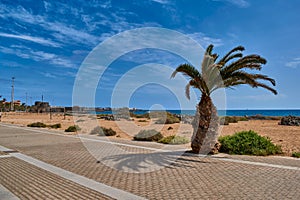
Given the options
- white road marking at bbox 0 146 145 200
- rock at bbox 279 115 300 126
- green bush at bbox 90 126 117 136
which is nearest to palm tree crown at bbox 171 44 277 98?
white road marking at bbox 0 146 145 200

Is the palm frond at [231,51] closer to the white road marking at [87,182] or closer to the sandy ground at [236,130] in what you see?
the sandy ground at [236,130]

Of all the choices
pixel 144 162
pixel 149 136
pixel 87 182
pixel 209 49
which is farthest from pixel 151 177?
pixel 149 136

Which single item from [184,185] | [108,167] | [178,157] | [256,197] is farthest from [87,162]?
[256,197]

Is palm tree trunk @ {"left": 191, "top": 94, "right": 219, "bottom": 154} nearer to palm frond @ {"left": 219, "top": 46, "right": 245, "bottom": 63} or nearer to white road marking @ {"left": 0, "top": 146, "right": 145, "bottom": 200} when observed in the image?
palm frond @ {"left": 219, "top": 46, "right": 245, "bottom": 63}

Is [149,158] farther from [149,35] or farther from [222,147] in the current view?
[149,35]

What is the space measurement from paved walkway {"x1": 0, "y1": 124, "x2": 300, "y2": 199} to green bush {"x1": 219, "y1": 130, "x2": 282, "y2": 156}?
4.93 ft

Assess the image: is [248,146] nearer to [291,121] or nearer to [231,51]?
[231,51]

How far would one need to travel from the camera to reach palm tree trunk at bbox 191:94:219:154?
9.71 metres

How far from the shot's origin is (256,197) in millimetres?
4996

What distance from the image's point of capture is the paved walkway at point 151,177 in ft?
17.3

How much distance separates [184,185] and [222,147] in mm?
5888

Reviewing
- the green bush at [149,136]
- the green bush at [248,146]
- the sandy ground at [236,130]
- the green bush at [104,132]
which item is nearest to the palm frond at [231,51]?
the green bush at [248,146]

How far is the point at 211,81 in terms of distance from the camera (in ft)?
32.0

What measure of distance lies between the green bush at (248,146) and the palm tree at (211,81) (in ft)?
4.87
